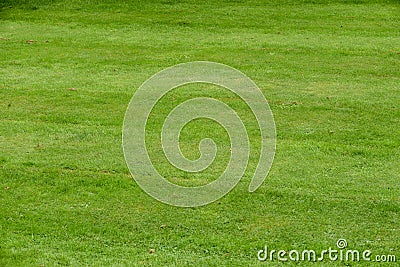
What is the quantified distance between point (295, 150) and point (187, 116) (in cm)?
207

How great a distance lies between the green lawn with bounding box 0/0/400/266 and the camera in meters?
7.44

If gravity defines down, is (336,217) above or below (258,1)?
below

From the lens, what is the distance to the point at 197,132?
401 inches

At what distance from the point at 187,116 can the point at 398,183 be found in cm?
365

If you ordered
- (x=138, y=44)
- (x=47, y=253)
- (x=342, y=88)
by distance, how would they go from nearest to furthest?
(x=47, y=253) < (x=342, y=88) < (x=138, y=44)

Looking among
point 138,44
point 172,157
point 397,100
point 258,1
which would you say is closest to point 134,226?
point 172,157

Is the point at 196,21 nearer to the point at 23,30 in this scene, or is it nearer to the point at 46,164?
the point at 23,30

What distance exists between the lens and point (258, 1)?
18047mm

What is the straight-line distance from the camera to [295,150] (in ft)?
31.3

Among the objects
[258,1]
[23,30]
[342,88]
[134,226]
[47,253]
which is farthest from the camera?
[258,1]

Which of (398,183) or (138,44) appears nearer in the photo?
(398,183)

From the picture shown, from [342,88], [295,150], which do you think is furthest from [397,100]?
[295,150]

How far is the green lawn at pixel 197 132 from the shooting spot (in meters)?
7.44

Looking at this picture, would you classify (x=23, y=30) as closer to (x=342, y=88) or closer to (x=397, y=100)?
(x=342, y=88)
